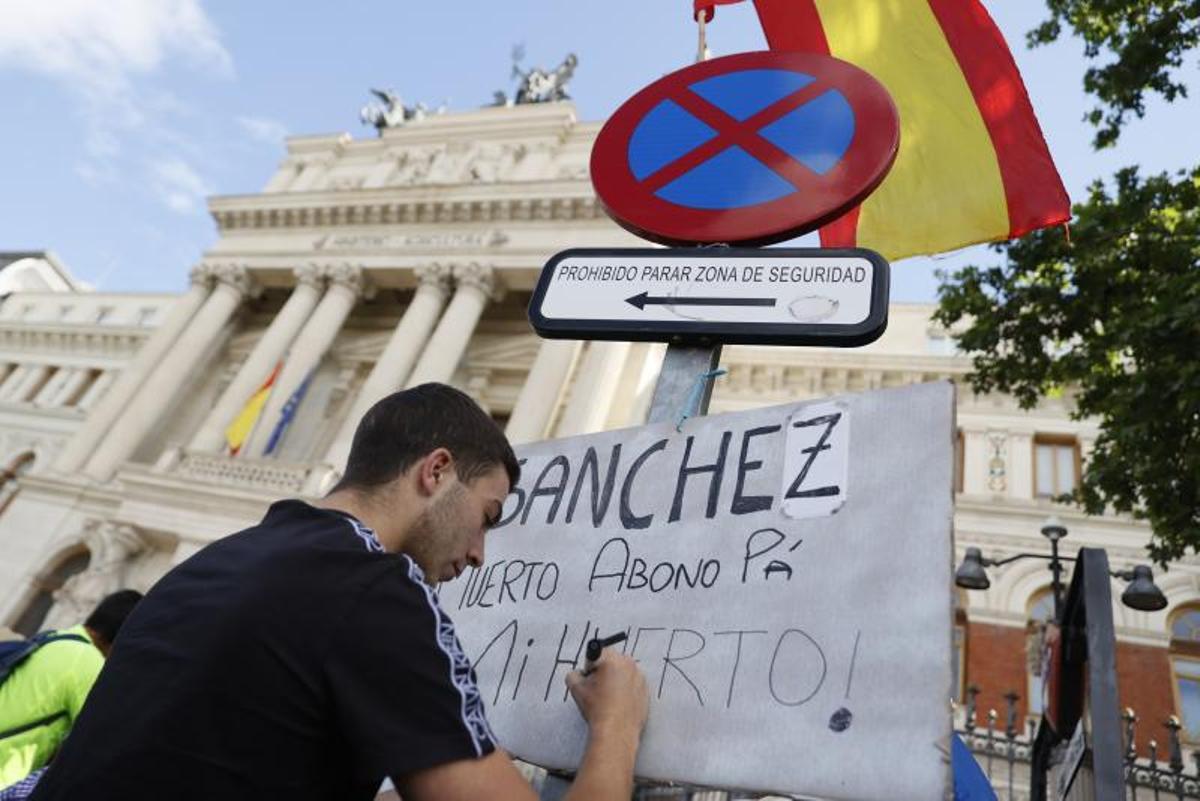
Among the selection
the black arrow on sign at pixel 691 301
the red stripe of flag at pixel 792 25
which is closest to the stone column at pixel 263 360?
the red stripe of flag at pixel 792 25

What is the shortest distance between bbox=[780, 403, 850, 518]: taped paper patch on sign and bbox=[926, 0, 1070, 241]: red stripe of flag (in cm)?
203

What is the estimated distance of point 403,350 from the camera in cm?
1889

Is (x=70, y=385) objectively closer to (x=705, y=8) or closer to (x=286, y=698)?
(x=705, y=8)

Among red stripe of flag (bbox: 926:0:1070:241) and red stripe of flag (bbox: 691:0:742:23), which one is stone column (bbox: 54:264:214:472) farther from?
red stripe of flag (bbox: 926:0:1070:241)

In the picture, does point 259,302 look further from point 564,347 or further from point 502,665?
point 502,665

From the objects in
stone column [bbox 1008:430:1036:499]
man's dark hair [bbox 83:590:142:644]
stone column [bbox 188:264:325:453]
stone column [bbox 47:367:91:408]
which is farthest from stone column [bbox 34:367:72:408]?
stone column [bbox 1008:430:1036:499]

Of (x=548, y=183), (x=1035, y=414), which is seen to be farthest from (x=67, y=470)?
(x=1035, y=414)

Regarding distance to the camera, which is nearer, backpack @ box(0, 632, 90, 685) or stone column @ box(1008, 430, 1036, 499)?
backpack @ box(0, 632, 90, 685)

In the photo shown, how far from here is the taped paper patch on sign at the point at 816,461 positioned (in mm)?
1345

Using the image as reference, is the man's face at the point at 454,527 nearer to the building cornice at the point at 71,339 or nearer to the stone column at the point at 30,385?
the building cornice at the point at 71,339

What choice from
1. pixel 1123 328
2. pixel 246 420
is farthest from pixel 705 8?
pixel 246 420

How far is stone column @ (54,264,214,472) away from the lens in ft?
66.5

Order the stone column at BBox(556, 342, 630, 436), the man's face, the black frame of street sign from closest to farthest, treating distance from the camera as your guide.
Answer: the man's face < the black frame of street sign < the stone column at BBox(556, 342, 630, 436)

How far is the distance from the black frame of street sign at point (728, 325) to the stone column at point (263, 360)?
19.7m
